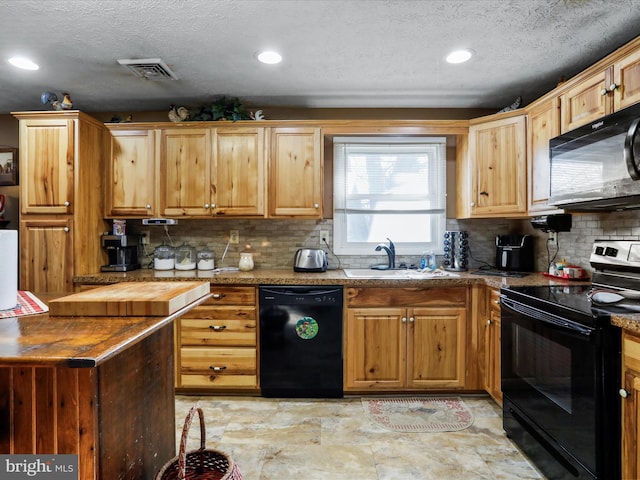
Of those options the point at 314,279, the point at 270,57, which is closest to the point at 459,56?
the point at 270,57

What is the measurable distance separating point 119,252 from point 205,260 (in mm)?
687

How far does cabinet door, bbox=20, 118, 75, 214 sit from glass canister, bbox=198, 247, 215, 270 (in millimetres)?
1016

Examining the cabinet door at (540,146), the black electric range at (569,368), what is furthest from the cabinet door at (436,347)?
the cabinet door at (540,146)

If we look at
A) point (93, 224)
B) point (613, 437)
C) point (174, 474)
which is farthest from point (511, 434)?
point (93, 224)

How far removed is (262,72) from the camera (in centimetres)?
271

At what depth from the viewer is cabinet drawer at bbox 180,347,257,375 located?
2840 millimetres

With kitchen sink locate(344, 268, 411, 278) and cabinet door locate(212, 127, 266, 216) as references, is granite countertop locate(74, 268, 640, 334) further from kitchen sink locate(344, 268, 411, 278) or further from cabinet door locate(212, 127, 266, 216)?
cabinet door locate(212, 127, 266, 216)

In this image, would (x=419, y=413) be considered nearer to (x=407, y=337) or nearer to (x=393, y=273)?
(x=407, y=337)

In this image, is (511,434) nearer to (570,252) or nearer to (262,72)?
(570,252)

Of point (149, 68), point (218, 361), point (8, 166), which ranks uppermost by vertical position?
point (149, 68)

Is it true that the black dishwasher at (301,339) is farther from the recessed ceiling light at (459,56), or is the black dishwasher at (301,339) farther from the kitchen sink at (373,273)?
the recessed ceiling light at (459,56)

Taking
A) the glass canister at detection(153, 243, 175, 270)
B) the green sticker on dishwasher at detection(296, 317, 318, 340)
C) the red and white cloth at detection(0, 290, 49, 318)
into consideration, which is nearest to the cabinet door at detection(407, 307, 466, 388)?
the green sticker on dishwasher at detection(296, 317, 318, 340)

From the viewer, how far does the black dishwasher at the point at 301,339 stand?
110 inches

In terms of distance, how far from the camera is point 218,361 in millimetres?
2850
